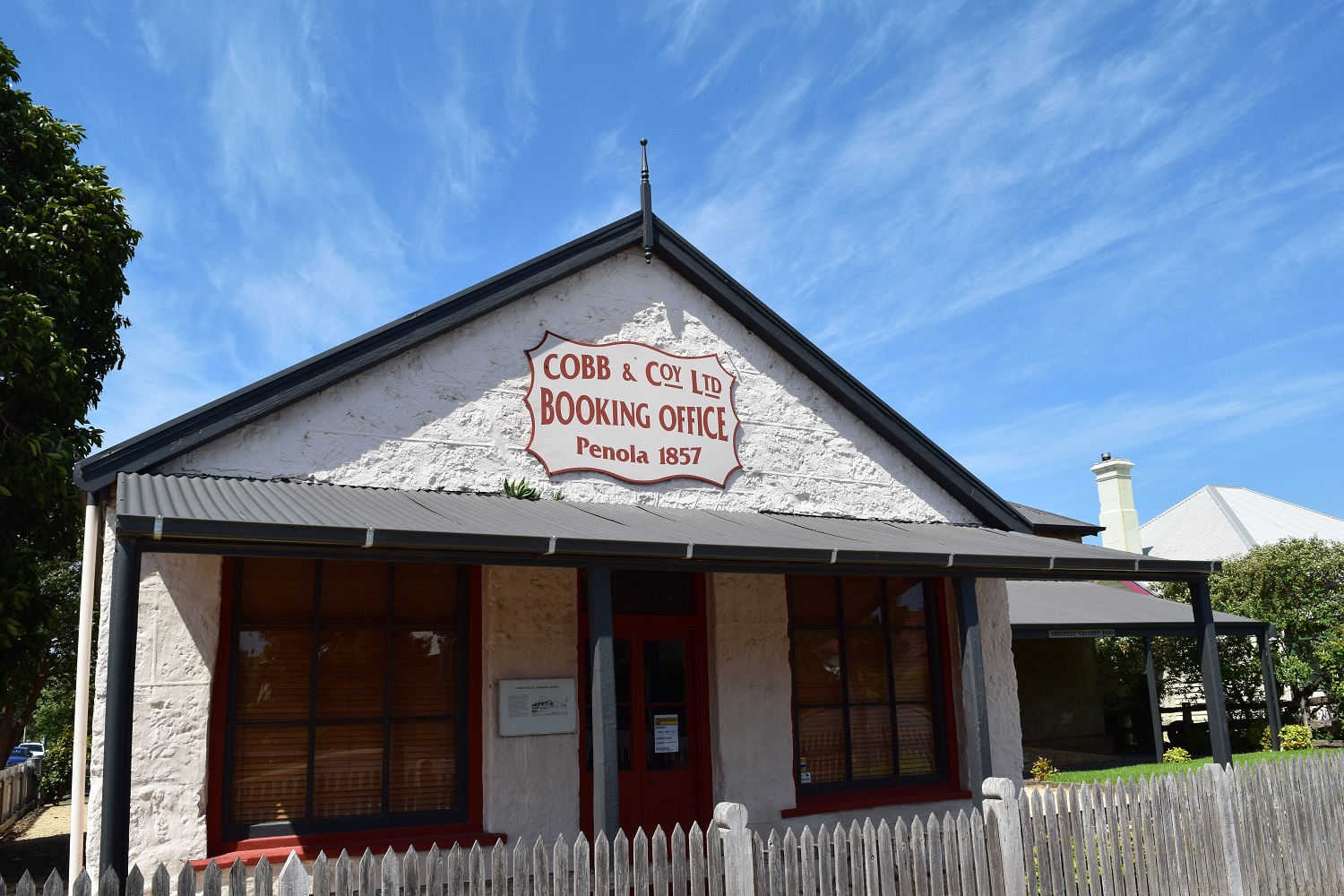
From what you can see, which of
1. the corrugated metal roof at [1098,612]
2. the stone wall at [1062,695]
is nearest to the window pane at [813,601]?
the corrugated metal roof at [1098,612]

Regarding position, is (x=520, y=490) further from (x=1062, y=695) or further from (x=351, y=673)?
(x=1062, y=695)

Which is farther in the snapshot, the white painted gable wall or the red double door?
the red double door

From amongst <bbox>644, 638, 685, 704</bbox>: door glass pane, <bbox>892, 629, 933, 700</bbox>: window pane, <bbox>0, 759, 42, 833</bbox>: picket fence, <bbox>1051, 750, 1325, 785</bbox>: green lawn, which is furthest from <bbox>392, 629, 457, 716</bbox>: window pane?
<bbox>0, 759, 42, 833</bbox>: picket fence

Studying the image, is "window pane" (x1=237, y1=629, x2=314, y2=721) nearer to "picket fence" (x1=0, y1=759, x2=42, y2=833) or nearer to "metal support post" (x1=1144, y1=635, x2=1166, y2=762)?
"picket fence" (x1=0, y1=759, x2=42, y2=833)

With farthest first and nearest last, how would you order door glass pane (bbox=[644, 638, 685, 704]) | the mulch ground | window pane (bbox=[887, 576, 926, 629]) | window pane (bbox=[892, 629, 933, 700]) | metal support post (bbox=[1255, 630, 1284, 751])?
metal support post (bbox=[1255, 630, 1284, 751]) → the mulch ground → window pane (bbox=[887, 576, 926, 629]) → window pane (bbox=[892, 629, 933, 700]) → door glass pane (bbox=[644, 638, 685, 704])

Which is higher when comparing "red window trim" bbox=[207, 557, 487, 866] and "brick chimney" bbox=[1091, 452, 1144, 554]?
"brick chimney" bbox=[1091, 452, 1144, 554]

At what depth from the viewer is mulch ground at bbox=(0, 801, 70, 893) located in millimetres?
10891

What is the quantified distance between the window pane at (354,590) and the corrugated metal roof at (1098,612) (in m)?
11.5

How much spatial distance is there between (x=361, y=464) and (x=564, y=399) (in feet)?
5.74

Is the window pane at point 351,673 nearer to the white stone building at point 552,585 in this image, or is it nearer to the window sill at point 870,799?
the white stone building at point 552,585

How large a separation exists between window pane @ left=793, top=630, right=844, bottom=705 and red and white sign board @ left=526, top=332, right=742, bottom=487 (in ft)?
5.35

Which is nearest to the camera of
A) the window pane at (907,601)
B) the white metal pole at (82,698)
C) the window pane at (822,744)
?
the white metal pole at (82,698)

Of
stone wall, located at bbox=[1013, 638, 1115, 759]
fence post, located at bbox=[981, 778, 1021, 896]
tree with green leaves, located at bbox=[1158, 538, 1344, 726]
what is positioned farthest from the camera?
stone wall, located at bbox=[1013, 638, 1115, 759]

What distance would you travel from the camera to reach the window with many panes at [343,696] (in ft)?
23.1
